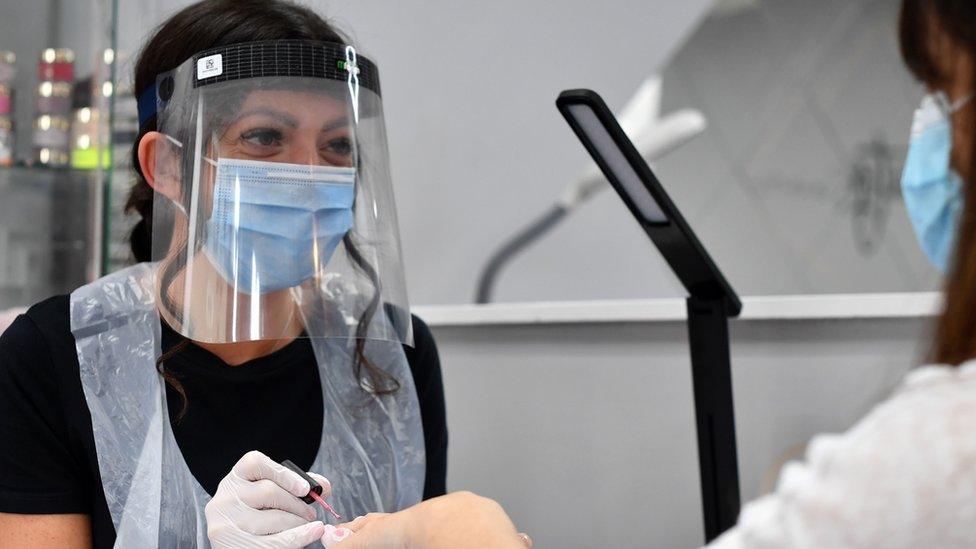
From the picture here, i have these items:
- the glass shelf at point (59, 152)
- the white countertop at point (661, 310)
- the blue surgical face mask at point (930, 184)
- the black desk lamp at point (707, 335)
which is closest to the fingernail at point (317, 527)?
the black desk lamp at point (707, 335)

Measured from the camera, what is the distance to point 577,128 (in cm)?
90

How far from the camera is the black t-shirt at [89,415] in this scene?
41.4 inches

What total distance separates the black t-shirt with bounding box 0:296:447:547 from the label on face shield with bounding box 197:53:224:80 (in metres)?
0.32

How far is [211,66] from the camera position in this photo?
1.08 m

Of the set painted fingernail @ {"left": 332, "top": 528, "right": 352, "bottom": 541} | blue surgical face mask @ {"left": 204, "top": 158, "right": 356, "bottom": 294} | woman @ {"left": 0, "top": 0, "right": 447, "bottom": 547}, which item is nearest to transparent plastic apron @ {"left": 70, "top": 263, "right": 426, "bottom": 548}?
woman @ {"left": 0, "top": 0, "right": 447, "bottom": 547}

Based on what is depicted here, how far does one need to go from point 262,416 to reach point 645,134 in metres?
0.75

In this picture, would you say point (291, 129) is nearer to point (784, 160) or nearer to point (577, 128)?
point (577, 128)

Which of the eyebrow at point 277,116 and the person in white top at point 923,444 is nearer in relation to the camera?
the person in white top at point 923,444

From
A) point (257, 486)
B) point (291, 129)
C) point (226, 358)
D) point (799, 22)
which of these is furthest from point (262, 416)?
point (799, 22)

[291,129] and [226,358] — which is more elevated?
[291,129]

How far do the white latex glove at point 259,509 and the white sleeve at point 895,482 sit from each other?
1.86 ft

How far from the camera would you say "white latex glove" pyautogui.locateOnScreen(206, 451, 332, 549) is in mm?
951

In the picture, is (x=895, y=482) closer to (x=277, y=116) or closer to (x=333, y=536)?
(x=333, y=536)

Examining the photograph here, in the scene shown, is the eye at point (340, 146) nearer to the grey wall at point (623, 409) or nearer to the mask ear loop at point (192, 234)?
the mask ear loop at point (192, 234)
